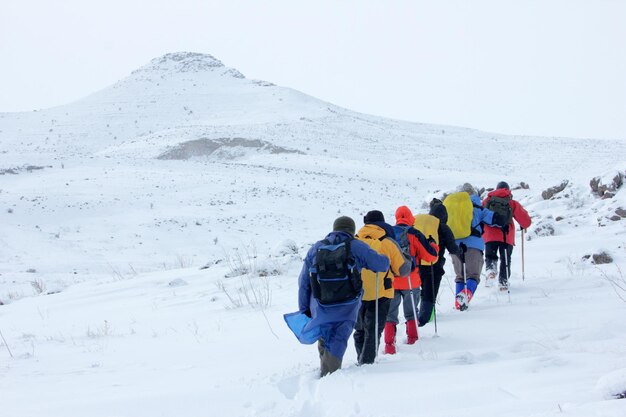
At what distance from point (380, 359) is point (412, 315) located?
876 millimetres

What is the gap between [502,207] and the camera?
859 centimetres

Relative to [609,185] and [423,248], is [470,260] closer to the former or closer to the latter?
[423,248]

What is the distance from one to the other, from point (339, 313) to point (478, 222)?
3.71 metres

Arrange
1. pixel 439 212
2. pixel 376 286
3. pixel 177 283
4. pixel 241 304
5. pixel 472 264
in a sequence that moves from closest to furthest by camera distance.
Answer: pixel 376 286 < pixel 439 212 < pixel 472 264 < pixel 241 304 < pixel 177 283

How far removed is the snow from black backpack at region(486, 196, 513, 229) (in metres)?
1.14

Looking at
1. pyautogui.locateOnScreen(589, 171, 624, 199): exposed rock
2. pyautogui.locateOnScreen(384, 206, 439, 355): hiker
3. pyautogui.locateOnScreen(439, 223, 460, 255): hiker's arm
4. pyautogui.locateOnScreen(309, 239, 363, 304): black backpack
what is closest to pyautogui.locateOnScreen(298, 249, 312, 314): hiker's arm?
pyautogui.locateOnScreen(309, 239, 363, 304): black backpack

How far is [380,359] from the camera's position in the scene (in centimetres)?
559

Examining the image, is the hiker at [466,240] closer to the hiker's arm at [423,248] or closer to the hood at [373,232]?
the hiker's arm at [423,248]

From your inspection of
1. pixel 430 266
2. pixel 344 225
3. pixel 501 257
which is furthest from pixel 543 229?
pixel 344 225

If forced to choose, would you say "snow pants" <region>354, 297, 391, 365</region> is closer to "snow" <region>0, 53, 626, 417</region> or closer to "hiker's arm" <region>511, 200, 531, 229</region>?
"snow" <region>0, 53, 626, 417</region>

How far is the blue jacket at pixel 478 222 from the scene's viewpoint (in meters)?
8.01

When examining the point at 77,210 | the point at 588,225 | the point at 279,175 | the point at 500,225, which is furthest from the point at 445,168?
the point at 500,225

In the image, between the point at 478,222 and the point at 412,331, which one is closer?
the point at 412,331

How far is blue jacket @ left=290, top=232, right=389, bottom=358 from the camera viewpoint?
5105 millimetres
